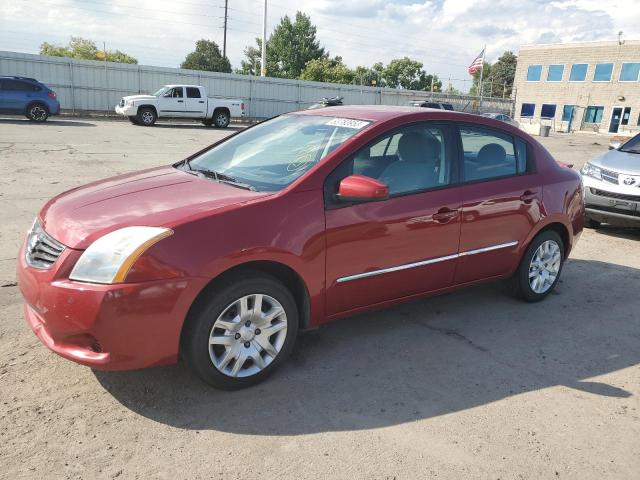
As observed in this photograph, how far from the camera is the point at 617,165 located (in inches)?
298

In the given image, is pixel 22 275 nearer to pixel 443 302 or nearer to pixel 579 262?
pixel 443 302

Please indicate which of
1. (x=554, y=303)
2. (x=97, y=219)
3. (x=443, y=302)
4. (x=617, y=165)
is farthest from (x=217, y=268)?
(x=617, y=165)

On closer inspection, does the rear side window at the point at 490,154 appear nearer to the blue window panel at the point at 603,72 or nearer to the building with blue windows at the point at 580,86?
the building with blue windows at the point at 580,86

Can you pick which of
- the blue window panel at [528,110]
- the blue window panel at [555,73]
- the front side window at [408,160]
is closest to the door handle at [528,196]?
the front side window at [408,160]

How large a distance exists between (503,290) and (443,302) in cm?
70

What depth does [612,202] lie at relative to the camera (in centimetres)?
729

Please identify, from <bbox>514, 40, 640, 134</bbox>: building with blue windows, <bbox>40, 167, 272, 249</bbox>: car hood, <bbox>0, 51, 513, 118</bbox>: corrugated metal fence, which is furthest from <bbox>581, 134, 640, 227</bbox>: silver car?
<bbox>514, 40, 640, 134</bbox>: building with blue windows

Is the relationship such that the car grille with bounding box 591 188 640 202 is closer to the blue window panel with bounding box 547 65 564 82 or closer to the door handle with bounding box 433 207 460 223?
the door handle with bounding box 433 207 460 223

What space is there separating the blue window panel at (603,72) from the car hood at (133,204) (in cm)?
5746

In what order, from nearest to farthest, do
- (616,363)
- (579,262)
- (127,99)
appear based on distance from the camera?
(616,363), (579,262), (127,99)

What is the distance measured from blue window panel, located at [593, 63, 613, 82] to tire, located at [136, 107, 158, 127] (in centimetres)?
4588

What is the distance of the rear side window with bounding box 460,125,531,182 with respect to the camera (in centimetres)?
419

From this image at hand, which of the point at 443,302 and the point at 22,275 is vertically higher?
the point at 22,275

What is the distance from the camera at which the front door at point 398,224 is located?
343 centimetres
